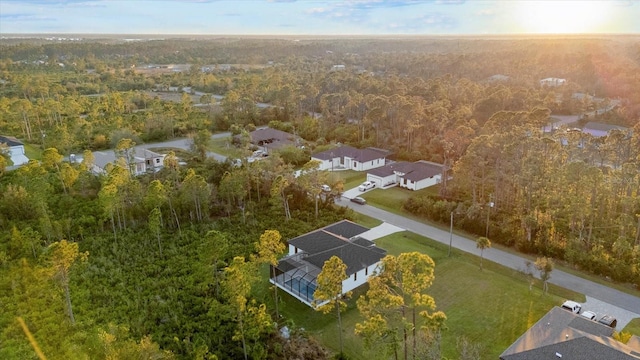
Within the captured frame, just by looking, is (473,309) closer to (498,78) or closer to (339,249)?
(339,249)

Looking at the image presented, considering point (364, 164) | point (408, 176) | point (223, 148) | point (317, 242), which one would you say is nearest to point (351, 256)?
point (317, 242)

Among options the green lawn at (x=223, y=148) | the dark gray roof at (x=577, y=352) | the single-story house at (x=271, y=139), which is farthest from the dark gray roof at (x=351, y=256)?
the single-story house at (x=271, y=139)

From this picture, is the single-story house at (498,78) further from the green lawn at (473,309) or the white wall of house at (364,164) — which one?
the green lawn at (473,309)

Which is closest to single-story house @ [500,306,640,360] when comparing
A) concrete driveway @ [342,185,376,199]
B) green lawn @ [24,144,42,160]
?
concrete driveway @ [342,185,376,199]

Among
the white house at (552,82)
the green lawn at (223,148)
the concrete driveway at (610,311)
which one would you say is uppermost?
the white house at (552,82)

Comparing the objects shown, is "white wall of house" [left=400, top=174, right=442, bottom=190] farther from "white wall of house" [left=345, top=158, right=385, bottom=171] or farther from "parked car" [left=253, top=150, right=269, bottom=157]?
"parked car" [left=253, top=150, right=269, bottom=157]
